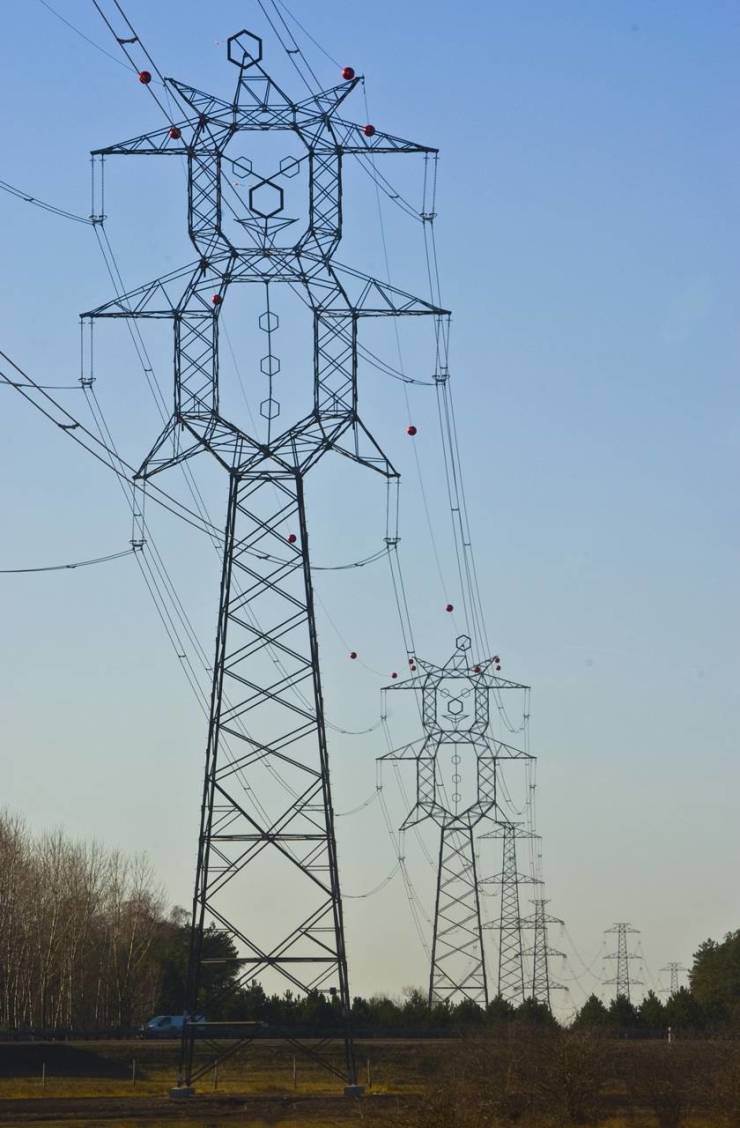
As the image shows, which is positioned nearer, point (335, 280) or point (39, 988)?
point (335, 280)

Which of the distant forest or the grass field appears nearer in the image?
the grass field

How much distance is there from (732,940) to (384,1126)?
81413 mm

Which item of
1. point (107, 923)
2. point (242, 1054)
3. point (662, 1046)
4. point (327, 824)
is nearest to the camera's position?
point (327, 824)

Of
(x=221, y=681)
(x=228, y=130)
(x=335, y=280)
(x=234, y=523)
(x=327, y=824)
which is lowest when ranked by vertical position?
(x=327, y=824)

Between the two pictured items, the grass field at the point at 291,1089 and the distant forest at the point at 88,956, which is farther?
the distant forest at the point at 88,956

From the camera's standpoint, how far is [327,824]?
3672 centimetres

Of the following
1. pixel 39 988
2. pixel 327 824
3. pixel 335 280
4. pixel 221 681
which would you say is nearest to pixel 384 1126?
pixel 327 824

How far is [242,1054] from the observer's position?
58.1 metres

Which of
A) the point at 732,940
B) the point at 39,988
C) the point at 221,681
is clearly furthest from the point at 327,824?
the point at 732,940

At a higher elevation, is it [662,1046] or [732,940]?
[732,940]

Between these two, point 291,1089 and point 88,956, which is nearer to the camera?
point 291,1089

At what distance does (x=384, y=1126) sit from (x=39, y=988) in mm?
72829

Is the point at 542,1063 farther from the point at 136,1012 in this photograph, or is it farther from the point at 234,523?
the point at 136,1012

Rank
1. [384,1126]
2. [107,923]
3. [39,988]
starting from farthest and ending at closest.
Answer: [107,923] < [39,988] < [384,1126]
